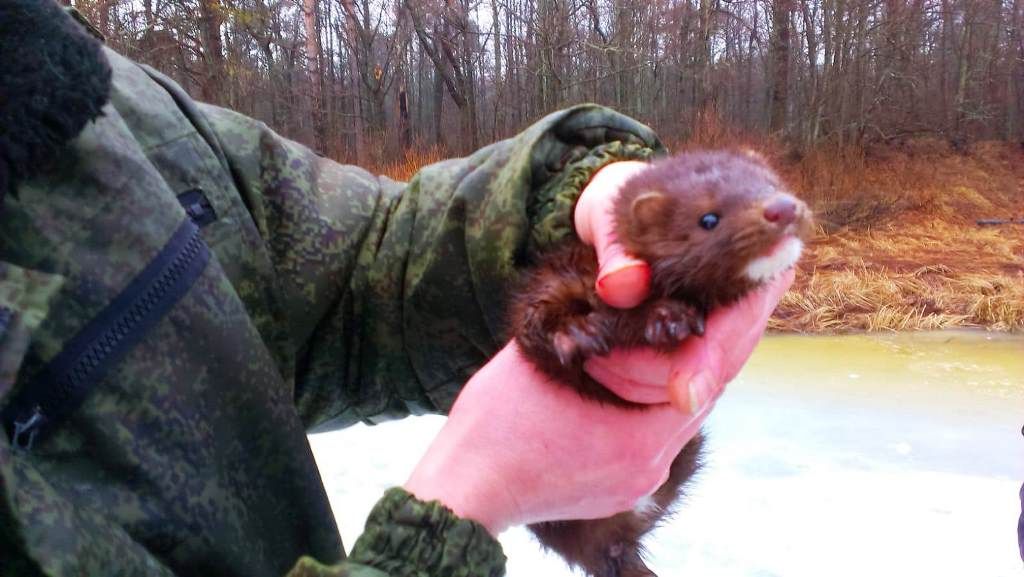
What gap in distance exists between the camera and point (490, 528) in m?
1.14

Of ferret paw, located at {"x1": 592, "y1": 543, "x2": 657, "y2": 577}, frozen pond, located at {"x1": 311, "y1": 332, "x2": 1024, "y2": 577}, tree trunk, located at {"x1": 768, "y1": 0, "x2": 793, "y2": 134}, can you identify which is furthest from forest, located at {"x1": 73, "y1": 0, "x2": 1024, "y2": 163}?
ferret paw, located at {"x1": 592, "y1": 543, "x2": 657, "y2": 577}

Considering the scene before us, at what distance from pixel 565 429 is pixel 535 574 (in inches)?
43.7

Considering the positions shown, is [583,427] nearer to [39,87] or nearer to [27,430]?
[27,430]

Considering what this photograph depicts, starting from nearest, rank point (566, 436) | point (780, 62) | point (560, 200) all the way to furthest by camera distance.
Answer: point (566, 436) → point (560, 200) → point (780, 62)

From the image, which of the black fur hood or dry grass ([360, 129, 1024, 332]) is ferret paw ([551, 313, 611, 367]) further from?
dry grass ([360, 129, 1024, 332])

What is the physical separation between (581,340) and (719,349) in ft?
0.76

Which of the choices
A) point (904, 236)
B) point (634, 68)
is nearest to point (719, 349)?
point (904, 236)

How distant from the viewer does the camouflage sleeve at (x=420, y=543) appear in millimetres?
1021

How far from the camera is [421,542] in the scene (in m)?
1.03

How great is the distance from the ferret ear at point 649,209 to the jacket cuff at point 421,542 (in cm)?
62

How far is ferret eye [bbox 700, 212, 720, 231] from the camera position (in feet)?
4.50

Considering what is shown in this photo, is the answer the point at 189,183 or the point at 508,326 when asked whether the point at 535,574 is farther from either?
the point at 189,183

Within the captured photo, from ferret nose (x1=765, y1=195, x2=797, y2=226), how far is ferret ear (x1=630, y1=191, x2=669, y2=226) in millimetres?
180

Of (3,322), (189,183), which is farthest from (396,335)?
(3,322)
